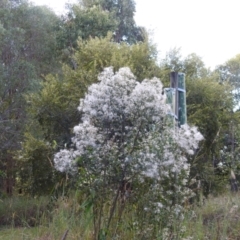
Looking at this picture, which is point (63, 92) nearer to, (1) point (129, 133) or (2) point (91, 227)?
(2) point (91, 227)

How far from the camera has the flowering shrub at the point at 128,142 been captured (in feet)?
12.4

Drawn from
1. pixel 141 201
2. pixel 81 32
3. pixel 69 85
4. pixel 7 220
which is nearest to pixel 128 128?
pixel 141 201

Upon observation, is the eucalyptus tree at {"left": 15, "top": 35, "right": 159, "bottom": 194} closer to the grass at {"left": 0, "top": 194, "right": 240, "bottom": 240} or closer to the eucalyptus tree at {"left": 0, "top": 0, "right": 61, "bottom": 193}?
the eucalyptus tree at {"left": 0, "top": 0, "right": 61, "bottom": 193}

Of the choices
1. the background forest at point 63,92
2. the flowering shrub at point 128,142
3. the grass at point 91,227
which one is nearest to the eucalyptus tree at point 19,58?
the background forest at point 63,92

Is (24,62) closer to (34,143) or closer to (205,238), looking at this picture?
(34,143)

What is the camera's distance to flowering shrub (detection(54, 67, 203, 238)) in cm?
378

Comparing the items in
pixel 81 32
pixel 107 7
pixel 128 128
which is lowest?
pixel 128 128

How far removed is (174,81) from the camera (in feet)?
17.2

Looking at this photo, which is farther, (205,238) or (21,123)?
(21,123)

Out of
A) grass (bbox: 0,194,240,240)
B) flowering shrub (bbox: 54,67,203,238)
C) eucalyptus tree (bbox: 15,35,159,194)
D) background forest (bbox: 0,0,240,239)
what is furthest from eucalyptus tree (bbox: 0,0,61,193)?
flowering shrub (bbox: 54,67,203,238)

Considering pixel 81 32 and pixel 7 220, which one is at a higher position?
pixel 81 32

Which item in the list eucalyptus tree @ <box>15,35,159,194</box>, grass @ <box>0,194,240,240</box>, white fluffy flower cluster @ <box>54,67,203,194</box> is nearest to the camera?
white fluffy flower cluster @ <box>54,67,203,194</box>

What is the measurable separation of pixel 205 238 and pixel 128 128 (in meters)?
1.22

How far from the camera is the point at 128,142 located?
388cm
